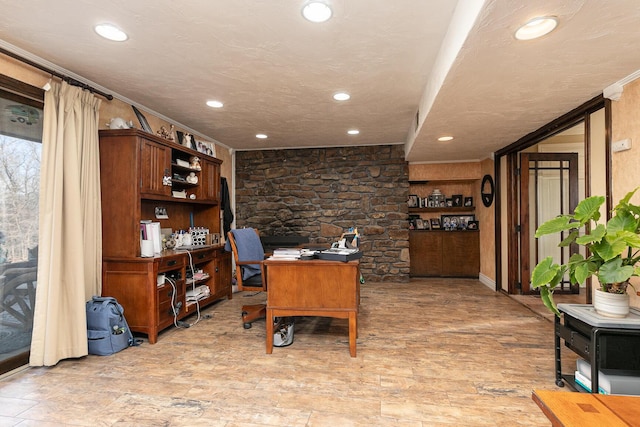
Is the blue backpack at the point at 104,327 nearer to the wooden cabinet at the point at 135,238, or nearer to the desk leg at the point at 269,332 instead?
the wooden cabinet at the point at 135,238


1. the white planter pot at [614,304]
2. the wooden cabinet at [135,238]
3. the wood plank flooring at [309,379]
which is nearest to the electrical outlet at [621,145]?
the white planter pot at [614,304]

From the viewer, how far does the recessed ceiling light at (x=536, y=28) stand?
1.57 m

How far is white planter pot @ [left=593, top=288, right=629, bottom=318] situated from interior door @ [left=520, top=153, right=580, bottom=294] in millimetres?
2872

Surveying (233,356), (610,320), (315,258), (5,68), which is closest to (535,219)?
(610,320)

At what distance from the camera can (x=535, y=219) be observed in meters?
4.55

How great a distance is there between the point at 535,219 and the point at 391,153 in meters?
2.37

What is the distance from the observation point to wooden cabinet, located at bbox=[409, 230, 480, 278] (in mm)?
5766

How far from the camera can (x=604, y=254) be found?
1738 millimetres

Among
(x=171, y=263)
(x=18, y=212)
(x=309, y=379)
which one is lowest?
(x=309, y=379)

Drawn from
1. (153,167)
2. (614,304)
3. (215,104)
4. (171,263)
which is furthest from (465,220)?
(153,167)

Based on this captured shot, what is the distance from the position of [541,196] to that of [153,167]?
16.6 ft

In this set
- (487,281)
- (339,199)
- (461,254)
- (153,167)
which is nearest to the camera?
(153,167)

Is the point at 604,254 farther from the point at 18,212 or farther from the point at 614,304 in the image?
the point at 18,212

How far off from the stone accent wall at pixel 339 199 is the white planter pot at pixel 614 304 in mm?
3630
